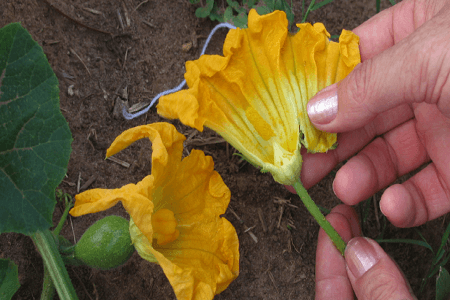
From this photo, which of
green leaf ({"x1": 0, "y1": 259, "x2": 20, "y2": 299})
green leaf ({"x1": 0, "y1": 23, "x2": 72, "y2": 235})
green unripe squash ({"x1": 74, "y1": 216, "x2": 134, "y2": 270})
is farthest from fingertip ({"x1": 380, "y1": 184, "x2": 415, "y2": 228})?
green leaf ({"x1": 0, "y1": 259, "x2": 20, "y2": 299})

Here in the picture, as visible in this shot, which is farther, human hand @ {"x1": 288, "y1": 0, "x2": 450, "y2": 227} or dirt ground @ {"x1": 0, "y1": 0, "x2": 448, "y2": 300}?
dirt ground @ {"x1": 0, "y1": 0, "x2": 448, "y2": 300}

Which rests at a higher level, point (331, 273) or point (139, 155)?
point (139, 155)

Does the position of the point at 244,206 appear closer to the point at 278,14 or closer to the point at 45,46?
the point at 278,14

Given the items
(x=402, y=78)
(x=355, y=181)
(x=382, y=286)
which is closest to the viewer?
(x=402, y=78)

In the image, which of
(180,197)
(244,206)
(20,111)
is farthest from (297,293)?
(20,111)

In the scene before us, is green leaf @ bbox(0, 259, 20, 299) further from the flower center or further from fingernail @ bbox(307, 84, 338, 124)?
fingernail @ bbox(307, 84, 338, 124)

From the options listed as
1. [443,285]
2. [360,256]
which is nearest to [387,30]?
A: [360,256]

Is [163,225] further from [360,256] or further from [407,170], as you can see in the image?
[407,170]
